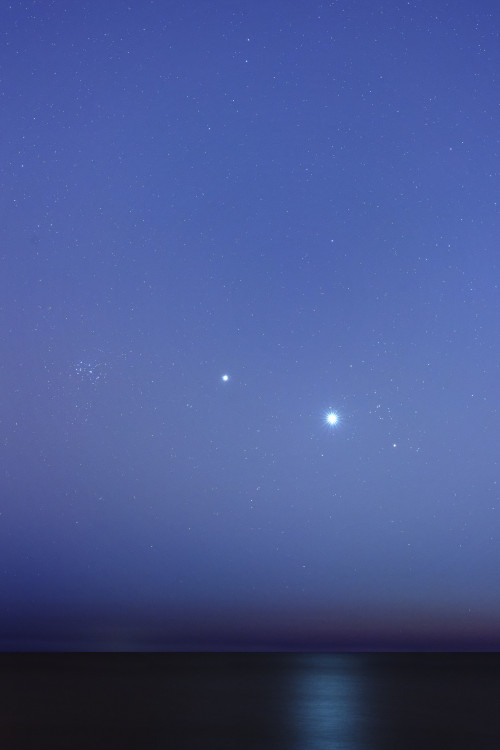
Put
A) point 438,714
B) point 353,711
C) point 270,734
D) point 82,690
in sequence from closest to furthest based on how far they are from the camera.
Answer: point 270,734
point 438,714
point 353,711
point 82,690

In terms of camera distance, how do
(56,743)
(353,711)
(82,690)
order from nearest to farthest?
(56,743) → (353,711) → (82,690)

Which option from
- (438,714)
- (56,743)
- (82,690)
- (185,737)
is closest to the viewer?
(56,743)

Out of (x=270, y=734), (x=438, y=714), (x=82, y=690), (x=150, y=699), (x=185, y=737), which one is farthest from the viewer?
(x=82, y=690)

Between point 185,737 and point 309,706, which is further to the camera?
point 309,706

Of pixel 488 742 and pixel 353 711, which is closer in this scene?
pixel 488 742

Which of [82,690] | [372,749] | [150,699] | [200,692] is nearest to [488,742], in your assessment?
[372,749]

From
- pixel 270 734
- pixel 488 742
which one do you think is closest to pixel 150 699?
pixel 270 734

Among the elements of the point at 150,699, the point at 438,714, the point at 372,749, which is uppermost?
the point at 150,699

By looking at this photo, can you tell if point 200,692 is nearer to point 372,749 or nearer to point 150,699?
point 150,699

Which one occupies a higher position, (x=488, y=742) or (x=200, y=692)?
(x=200, y=692)

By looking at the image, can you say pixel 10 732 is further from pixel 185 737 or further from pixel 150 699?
pixel 150 699
